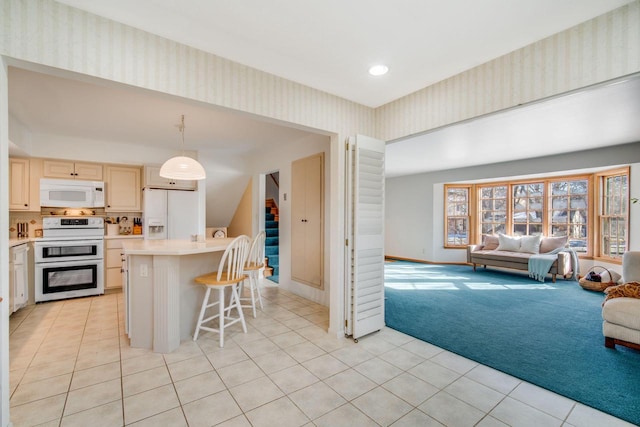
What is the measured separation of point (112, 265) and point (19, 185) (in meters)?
1.67

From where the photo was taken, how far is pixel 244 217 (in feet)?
21.2

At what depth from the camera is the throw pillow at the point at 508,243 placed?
20.9 ft

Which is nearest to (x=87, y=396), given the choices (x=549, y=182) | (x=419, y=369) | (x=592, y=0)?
(x=419, y=369)

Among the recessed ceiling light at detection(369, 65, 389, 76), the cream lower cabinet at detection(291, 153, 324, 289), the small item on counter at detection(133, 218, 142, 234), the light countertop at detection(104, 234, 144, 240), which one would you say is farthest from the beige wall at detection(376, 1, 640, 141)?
the small item on counter at detection(133, 218, 142, 234)

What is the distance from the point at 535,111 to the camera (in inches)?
131

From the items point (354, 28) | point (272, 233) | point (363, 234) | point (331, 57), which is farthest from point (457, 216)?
point (354, 28)

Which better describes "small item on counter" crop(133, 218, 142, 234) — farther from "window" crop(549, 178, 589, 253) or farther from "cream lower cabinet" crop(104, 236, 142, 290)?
"window" crop(549, 178, 589, 253)

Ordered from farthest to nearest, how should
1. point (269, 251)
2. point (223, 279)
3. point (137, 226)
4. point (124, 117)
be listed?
point (269, 251) → point (137, 226) → point (124, 117) → point (223, 279)

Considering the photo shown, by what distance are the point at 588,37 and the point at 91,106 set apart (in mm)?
4462

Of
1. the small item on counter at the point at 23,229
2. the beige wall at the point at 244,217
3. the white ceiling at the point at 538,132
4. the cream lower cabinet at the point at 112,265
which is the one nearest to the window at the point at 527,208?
the white ceiling at the point at 538,132

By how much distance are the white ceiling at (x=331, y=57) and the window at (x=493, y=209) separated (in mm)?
2827

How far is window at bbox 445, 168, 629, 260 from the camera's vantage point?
5.30 meters

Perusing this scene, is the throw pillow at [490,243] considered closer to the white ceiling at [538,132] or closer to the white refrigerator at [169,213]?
the white ceiling at [538,132]

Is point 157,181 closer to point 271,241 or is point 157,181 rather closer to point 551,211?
point 271,241
